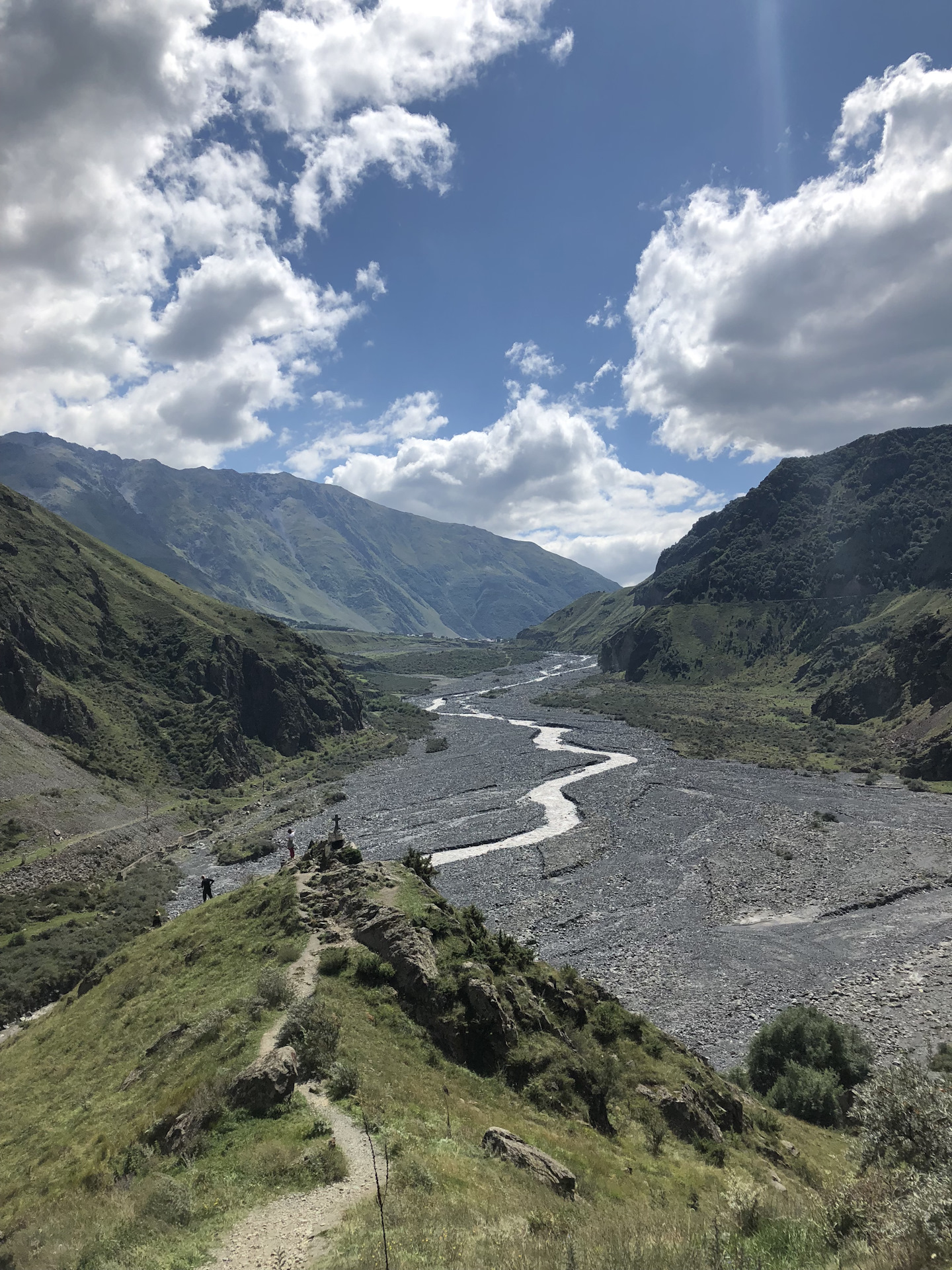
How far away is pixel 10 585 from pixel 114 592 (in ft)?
94.0

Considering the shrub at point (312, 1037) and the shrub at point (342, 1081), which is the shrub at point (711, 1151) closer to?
the shrub at point (342, 1081)

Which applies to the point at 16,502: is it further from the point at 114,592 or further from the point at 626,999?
the point at 626,999

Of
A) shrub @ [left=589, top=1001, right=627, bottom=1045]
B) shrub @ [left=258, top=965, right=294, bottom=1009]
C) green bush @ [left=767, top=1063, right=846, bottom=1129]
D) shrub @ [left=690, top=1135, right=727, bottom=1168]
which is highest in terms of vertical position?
shrub @ [left=258, top=965, right=294, bottom=1009]

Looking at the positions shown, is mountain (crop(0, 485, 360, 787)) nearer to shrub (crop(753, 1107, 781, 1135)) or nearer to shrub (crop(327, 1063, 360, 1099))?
shrub (crop(327, 1063, 360, 1099))

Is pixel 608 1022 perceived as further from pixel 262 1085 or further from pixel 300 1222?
pixel 300 1222

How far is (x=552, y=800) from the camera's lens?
3334 inches

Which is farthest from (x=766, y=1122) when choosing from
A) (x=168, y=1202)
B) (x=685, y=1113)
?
(x=168, y=1202)

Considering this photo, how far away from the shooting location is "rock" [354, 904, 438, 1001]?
67.7 ft

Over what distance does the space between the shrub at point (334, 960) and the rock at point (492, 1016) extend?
4081 millimetres

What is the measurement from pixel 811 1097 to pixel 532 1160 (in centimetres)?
1780

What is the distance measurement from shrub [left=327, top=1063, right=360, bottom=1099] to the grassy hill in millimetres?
80

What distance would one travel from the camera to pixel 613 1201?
1346cm

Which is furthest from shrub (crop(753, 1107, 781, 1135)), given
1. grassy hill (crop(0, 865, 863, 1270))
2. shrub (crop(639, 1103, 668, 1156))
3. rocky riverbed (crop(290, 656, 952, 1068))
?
rocky riverbed (crop(290, 656, 952, 1068))

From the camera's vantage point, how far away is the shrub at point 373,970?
68.3ft
